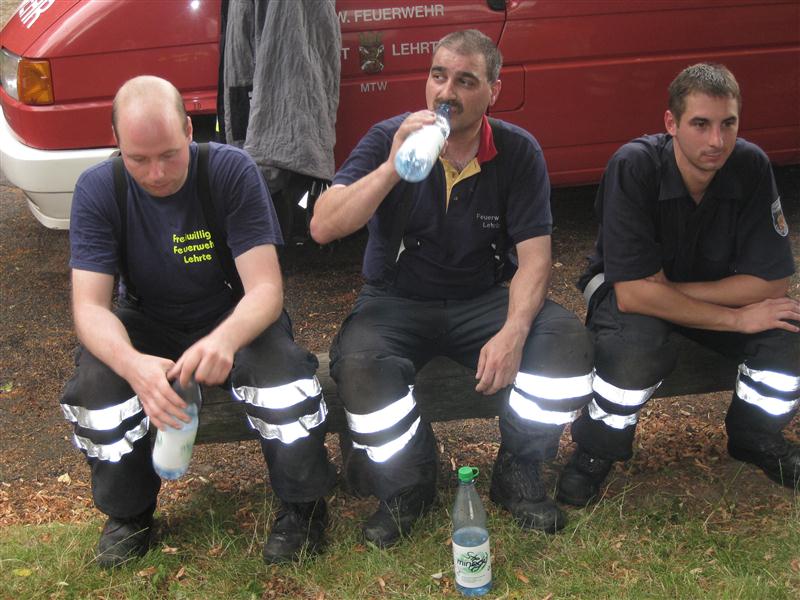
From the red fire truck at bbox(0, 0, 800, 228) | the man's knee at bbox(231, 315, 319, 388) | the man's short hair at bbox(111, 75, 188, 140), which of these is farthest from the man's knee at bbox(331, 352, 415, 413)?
the red fire truck at bbox(0, 0, 800, 228)

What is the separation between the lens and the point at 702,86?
354 cm

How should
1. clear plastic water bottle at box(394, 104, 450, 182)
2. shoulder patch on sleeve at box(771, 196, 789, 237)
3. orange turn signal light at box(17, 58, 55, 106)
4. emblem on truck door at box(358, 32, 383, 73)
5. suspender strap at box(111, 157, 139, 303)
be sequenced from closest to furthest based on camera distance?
clear plastic water bottle at box(394, 104, 450, 182), suspender strap at box(111, 157, 139, 303), shoulder patch on sleeve at box(771, 196, 789, 237), orange turn signal light at box(17, 58, 55, 106), emblem on truck door at box(358, 32, 383, 73)

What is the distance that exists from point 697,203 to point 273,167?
2.17 m

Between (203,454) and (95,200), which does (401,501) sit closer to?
(203,454)

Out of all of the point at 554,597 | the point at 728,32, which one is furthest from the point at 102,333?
the point at 728,32

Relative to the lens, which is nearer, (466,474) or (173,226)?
(466,474)

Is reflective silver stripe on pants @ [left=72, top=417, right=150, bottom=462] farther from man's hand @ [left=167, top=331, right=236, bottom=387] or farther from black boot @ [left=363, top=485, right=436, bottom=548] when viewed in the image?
black boot @ [left=363, top=485, right=436, bottom=548]

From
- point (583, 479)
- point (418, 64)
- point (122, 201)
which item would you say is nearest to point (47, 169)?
point (418, 64)

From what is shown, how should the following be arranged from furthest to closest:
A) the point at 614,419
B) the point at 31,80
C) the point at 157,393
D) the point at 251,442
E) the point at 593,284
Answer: the point at 31,80 → the point at 251,442 → the point at 593,284 → the point at 614,419 → the point at 157,393

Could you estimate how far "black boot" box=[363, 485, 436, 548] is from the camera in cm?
343

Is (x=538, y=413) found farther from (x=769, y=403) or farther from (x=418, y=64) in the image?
(x=418, y=64)

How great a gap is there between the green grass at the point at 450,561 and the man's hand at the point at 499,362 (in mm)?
483

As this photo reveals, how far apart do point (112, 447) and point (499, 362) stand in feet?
4.20

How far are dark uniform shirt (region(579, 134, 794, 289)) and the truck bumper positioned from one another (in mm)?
2854
